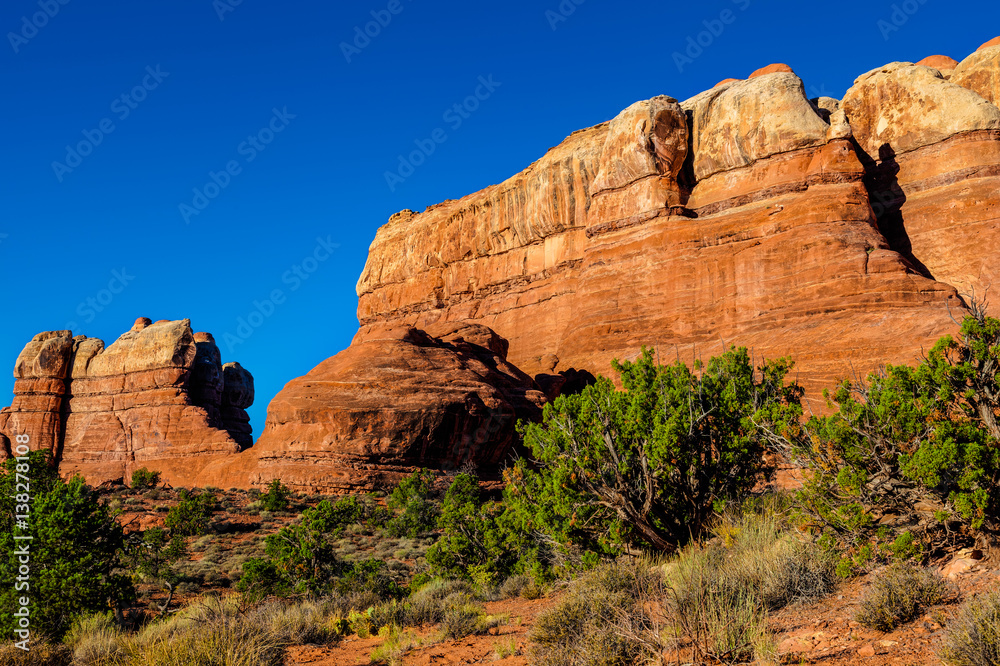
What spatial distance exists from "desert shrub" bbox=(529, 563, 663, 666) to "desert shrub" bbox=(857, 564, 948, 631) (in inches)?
86.3

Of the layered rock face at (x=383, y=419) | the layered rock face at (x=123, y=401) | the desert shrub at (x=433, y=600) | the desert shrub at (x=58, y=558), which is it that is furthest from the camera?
the layered rock face at (x=123, y=401)

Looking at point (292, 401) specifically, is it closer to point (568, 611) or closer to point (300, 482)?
point (300, 482)

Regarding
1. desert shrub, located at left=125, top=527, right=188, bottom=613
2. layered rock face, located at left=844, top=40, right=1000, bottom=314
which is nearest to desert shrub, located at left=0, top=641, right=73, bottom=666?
desert shrub, located at left=125, top=527, right=188, bottom=613

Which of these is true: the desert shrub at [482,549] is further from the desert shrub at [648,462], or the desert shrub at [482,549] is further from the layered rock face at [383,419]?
the layered rock face at [383,419]

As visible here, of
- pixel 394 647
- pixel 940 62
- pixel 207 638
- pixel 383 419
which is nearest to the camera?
pixel 207 638

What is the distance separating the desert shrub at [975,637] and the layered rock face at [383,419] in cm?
2693

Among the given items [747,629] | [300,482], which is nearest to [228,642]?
[747,629]

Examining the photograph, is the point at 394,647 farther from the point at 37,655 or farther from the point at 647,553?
the point at 647,553

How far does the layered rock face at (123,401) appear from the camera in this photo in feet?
170

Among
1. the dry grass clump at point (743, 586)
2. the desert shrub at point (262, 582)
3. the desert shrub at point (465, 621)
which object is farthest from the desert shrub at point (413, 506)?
the dry grass clump at point (743, 586)

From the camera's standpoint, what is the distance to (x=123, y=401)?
5550 cm
